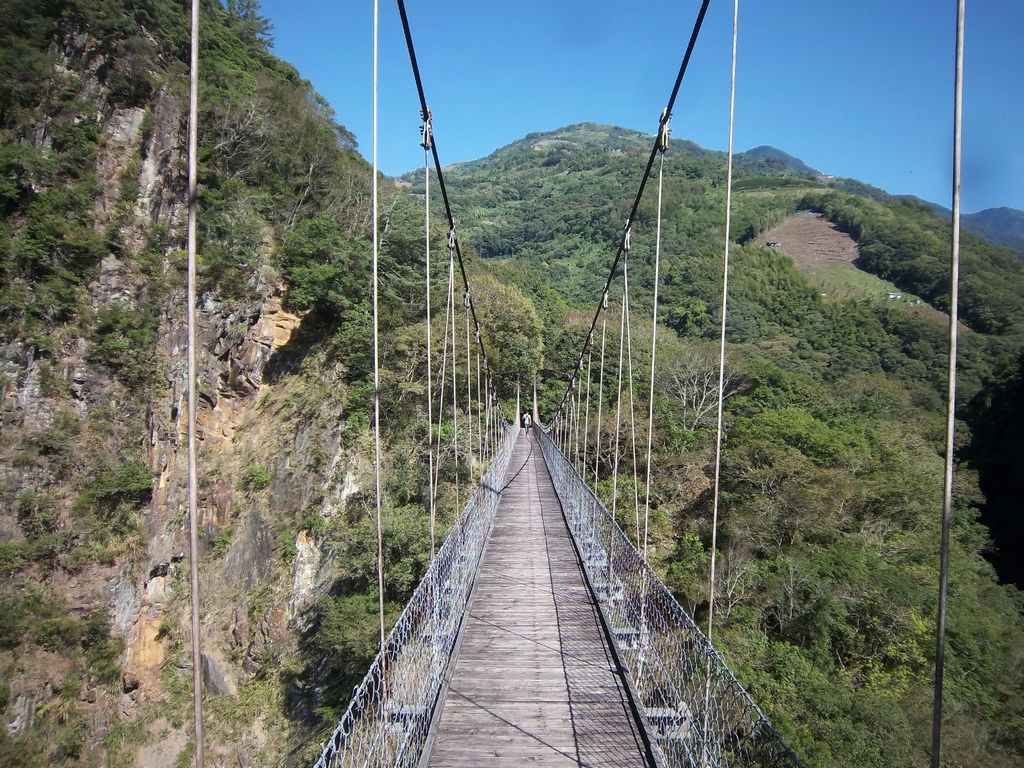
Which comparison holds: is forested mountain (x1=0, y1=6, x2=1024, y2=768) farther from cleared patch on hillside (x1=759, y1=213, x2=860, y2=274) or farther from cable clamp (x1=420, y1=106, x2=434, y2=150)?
cleared patch on hillside (x1=759, y1=213, x2=860, y2=274)

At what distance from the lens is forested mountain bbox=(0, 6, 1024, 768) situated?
928 centimetres

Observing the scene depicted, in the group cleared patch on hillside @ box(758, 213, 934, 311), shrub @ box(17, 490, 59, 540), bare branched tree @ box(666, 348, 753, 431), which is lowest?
shrub @ box(17, 490, 59, 540)

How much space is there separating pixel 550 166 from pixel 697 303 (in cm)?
6191

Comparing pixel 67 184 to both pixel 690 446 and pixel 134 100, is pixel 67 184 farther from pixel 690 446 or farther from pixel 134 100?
pixel 690 446

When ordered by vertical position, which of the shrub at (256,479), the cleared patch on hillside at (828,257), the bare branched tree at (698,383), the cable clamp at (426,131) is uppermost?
the cleared patch on hillside at (828,257)

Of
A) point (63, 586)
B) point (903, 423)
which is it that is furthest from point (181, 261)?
point (903, 423)

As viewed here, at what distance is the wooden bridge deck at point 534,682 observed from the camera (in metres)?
2.99

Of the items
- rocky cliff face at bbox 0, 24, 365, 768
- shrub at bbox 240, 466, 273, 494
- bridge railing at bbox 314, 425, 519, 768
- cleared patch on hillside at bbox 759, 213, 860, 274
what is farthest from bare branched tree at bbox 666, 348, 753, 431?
cleared patch on hillside at bbox 759, 213, 860, 274

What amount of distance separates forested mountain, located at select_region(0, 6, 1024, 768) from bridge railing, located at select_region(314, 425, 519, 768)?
505 centimetres

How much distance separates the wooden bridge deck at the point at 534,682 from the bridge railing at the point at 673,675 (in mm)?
148

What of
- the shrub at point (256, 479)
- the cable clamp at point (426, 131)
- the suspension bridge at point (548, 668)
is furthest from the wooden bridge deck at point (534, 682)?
the shrub at point (256, 479)

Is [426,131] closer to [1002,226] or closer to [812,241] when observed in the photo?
[812,241]

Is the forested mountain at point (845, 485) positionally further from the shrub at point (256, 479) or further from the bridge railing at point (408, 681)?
the shrub at point (256, 479)

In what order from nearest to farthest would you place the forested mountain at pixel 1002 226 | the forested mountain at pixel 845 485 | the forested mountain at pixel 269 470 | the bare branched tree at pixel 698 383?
the forested mountain at pixel 845 485, the forested mountain at pixel 269 470, the bare branched tree at pixel 698 383, the forested mountain at pixel 1002 226
